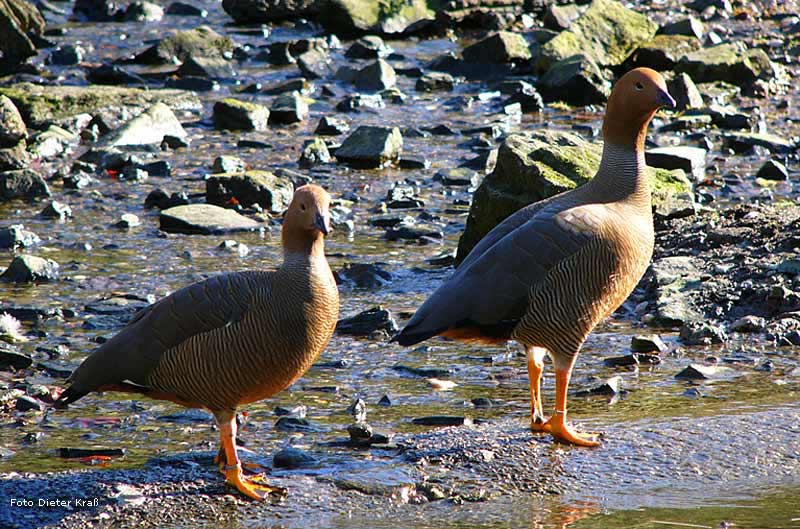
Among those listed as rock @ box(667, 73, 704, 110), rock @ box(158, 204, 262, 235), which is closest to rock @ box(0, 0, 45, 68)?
rock @ box(158, 204, 262, 235)

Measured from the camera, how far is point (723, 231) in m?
9.88

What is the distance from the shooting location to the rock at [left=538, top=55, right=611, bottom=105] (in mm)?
16250

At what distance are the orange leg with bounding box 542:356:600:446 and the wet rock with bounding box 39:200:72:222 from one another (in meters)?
6.76

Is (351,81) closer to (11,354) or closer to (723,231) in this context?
(723,231)

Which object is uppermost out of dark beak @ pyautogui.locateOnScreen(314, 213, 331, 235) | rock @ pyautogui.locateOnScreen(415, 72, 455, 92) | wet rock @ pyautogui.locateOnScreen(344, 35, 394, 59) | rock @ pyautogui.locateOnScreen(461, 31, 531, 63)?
rock @ pyautogui.locateOnScreen(461, 31, 531, 63)

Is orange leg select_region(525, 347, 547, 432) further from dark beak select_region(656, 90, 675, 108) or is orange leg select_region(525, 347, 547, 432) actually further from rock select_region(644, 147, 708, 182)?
rock select_region(644, 147, 708, 182)

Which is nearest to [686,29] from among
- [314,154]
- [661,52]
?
[661,52]

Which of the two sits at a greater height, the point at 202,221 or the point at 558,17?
the point at 558,17

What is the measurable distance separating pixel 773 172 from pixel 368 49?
7.86 metres

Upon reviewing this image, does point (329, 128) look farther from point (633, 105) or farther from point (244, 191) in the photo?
point (633, 105)

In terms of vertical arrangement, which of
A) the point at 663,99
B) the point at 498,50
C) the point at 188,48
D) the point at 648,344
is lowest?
the point at 648,344

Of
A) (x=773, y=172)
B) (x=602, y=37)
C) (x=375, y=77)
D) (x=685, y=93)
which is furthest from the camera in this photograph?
(x=602, y=37)

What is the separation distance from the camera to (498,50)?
59.5 feet

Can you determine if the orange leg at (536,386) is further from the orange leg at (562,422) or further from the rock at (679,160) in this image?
the rock at (679,160)
